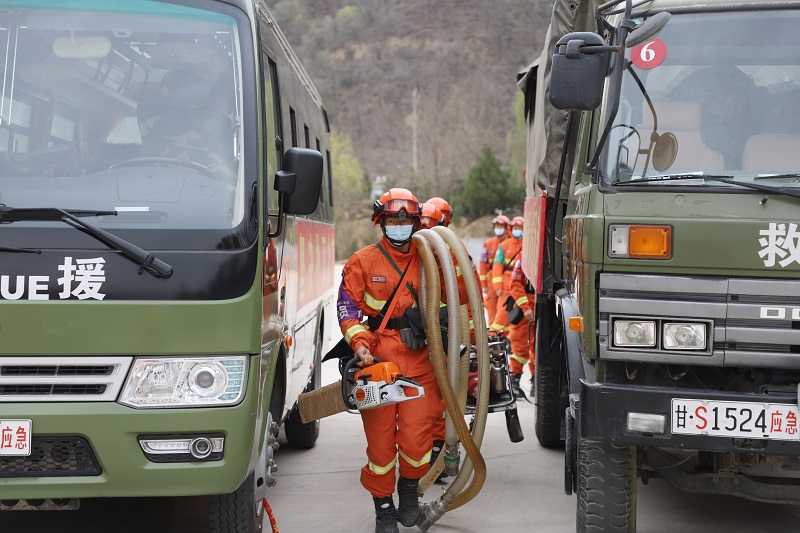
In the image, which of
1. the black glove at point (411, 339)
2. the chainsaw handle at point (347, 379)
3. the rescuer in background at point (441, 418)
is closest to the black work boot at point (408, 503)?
the rescuer in background at point (441, 418)

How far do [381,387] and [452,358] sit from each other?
18.8 inches

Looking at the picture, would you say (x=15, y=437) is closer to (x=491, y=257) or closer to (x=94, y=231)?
(x=94, y=231)

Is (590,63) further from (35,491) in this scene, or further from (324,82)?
(324,82)

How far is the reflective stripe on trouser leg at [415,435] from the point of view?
230 inches

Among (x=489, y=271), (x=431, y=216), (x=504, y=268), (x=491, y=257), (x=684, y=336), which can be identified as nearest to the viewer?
(x=684, y=336)

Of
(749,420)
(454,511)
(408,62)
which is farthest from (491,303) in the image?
(408,62)

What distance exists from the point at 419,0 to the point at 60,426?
327 ft

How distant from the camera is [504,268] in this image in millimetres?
12375

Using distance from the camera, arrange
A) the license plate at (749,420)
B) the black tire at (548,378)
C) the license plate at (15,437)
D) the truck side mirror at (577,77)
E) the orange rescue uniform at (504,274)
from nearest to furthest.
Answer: the license plate at (15,437)
the license plate at (749,420)
the truck side mirror at (577,77)
the black tire at (548,378)
the orange rescue uniform at (504,274)

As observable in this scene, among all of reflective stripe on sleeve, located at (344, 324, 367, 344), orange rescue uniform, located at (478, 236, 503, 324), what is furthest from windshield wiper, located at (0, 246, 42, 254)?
orange rescue uniform, located at (478, 236, 503, 324)

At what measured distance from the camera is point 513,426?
23.6 feet

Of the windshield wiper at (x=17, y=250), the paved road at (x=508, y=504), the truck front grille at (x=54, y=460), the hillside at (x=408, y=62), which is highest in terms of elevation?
the hillside at (x=408, y=62)

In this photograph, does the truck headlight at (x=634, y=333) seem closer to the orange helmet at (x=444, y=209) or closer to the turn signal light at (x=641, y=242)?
the turn signal light at (x=641, y=242)

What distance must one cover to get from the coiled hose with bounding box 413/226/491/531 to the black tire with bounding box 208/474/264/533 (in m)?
1.38
